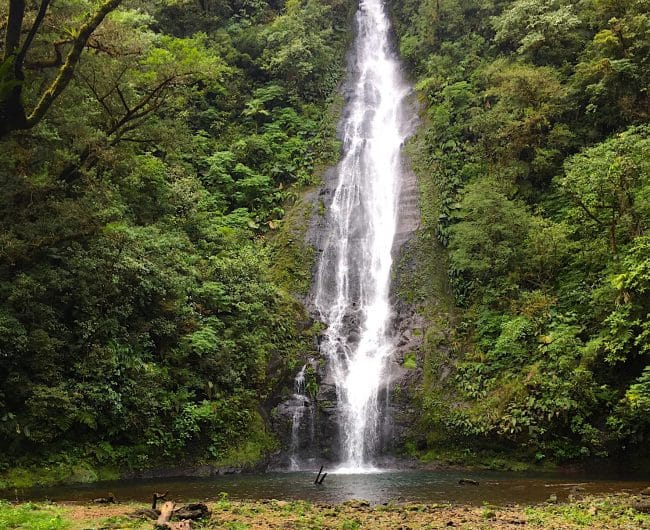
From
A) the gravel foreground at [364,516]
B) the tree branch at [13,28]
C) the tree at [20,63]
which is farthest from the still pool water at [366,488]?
the tree branch at [13,28]

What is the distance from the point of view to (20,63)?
12266 millimetres

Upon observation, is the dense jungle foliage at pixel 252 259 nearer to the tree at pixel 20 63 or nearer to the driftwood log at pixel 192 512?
the tree at pixel 20 63

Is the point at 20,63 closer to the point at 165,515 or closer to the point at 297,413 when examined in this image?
the point at 165,515

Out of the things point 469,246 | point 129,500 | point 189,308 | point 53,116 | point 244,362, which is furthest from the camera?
point 469,246

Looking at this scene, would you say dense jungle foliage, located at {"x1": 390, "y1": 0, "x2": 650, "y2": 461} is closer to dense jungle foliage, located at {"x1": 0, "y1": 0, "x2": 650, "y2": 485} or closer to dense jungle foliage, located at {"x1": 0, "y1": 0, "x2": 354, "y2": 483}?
dense jungle foliage, located at {"x1": 0, "y1": 0, "x2": 650, "y2": 485}

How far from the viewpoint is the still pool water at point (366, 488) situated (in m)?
11.2

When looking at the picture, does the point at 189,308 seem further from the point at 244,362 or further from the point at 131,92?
the point at 131,92

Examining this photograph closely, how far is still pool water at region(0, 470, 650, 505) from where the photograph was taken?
441 inches

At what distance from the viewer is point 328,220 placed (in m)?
27.4

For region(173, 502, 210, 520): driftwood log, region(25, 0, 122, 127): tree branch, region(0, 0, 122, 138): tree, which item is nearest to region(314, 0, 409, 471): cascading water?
region(173, 502, 210, 520): driftwood log

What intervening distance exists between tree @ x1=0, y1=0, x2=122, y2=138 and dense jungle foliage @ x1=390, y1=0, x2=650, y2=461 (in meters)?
14.2

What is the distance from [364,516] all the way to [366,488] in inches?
173

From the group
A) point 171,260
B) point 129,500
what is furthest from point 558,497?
point 171,260

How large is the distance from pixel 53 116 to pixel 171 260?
18.8ft
